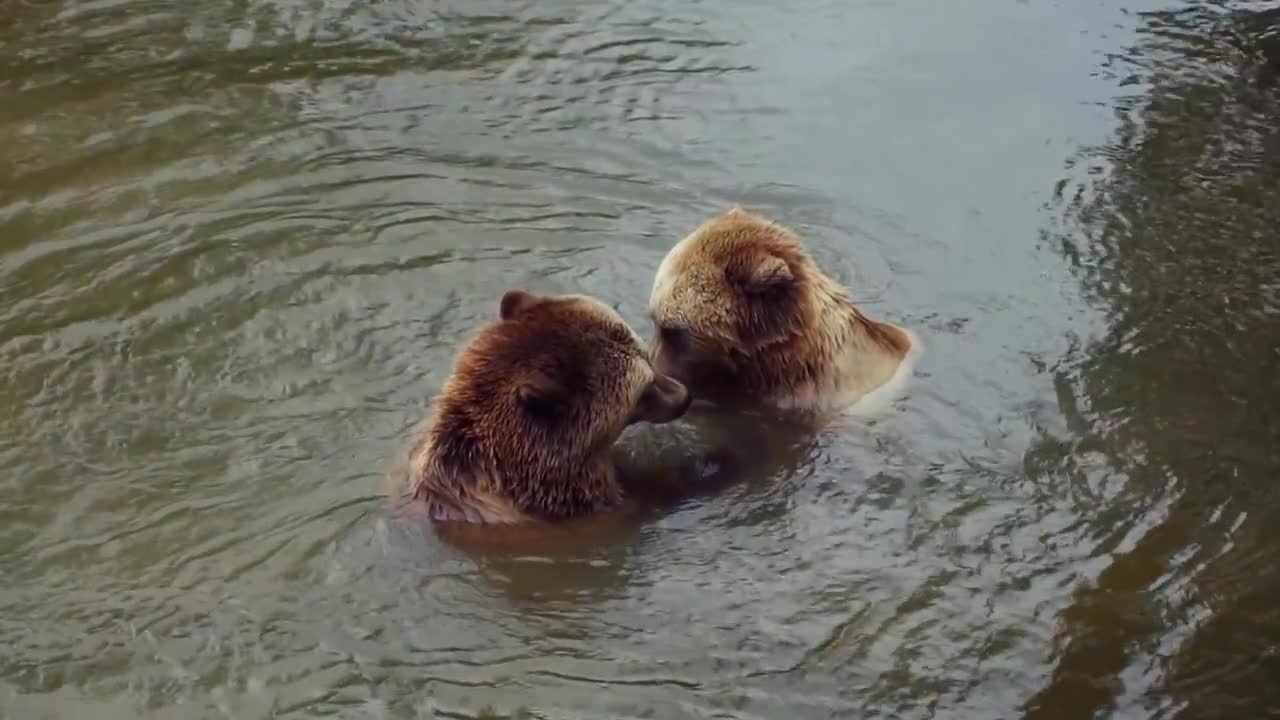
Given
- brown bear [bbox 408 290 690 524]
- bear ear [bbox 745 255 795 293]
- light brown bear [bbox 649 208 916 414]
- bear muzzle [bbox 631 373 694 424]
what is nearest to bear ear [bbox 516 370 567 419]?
brown bear [bbox 408 290 690 524]

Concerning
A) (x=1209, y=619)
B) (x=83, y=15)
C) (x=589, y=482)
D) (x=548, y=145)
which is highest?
(x=83, y=15)

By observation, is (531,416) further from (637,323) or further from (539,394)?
(637,323)

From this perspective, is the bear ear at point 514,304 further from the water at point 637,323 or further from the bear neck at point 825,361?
the bear neck at point 825,361

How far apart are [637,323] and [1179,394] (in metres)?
2.59

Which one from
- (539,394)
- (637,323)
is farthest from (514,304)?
(637,323)

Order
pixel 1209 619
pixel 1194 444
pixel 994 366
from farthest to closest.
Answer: pixel 994 366 → pixel 1194 444 → pixel 1209 619

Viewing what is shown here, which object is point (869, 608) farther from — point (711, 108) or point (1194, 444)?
point (711, 108)

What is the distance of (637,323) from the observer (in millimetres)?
7523

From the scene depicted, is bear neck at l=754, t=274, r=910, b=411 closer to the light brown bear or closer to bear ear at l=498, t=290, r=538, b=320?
the light brown bear

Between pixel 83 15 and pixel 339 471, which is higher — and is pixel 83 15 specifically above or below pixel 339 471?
above

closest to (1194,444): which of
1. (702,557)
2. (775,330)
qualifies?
(775,330)

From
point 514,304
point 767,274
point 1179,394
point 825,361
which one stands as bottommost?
point 1179,394

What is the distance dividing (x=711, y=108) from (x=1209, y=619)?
5.07 m

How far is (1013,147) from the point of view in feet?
30.7
